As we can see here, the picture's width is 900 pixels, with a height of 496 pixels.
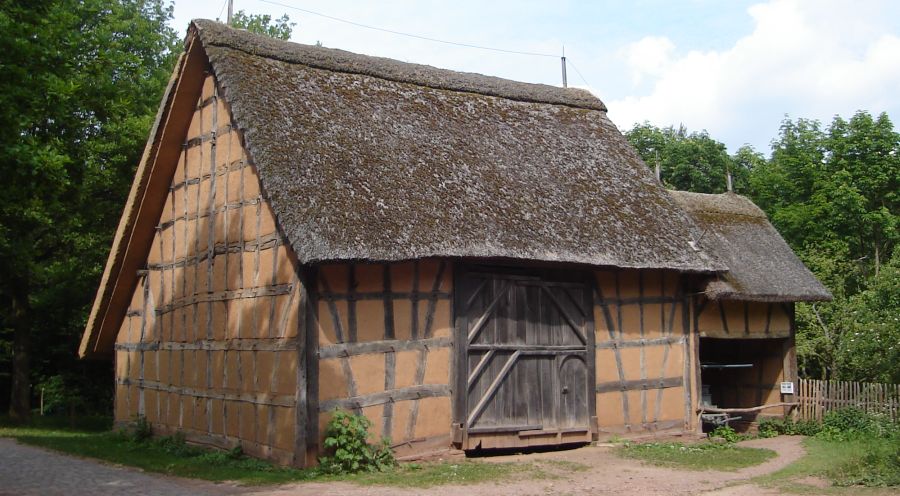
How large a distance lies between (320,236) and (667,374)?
7151 millimetres

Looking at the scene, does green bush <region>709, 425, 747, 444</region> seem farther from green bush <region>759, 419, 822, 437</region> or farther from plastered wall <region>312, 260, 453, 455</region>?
plastered wall <region>312, 260, 453, 455</region>

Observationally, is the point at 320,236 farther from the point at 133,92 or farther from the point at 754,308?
the point at 133,92

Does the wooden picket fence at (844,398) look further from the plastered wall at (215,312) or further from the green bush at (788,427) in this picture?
the plastered wall at (215,312)

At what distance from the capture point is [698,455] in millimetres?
13312

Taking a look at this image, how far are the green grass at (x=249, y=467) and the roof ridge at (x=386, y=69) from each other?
626 cm

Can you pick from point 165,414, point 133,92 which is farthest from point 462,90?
point 133,92

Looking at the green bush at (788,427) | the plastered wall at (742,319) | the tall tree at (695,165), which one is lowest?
the green bush at (788,427)

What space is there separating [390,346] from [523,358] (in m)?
2.43

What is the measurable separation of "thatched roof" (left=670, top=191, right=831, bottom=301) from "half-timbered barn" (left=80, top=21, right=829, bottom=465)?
71mm

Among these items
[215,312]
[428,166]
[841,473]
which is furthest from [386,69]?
[841,473]

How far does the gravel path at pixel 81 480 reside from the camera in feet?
32.6

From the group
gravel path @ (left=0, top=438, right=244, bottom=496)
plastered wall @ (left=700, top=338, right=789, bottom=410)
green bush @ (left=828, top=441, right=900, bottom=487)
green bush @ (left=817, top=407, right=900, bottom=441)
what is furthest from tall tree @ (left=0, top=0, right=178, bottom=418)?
green bush @ (left=817, top=407, right=900, bottom=441)

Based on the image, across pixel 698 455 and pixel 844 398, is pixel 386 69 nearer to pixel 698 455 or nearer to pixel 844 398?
pixel 698 455

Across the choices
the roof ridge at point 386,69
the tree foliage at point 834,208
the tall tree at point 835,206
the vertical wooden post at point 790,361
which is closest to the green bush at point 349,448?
the roof ridge at point 386,69
